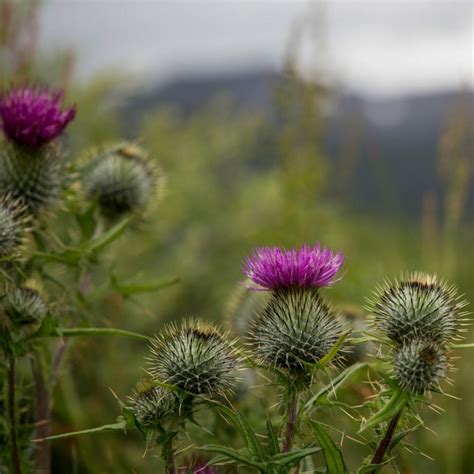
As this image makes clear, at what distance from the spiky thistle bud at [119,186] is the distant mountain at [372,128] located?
2.79 meters

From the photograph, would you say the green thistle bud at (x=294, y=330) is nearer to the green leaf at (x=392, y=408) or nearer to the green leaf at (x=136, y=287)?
the green leaf at (x=392, y=408)

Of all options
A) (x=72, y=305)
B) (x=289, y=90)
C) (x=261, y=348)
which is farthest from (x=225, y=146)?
(x=261, y=348)

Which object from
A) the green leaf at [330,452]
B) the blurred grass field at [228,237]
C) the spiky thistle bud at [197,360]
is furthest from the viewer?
the blurred grass field at [228,237]

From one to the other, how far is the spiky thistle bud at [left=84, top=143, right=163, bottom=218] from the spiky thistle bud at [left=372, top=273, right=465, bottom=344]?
2236mm

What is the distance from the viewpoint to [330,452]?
2432 mm

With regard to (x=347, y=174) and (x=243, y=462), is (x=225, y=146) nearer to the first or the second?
(x=347, y=174)

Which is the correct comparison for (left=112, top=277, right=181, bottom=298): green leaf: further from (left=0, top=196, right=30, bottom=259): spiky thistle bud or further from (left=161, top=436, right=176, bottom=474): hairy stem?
(left=161, top=436, right=176, bottom=474): hairy stem

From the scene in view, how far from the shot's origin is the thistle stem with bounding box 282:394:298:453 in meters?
2.60

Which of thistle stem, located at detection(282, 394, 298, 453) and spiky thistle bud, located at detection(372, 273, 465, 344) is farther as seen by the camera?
spiky thistle bud, located at detection(372, 273, 465, 344)

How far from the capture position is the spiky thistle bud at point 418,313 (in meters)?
2.71

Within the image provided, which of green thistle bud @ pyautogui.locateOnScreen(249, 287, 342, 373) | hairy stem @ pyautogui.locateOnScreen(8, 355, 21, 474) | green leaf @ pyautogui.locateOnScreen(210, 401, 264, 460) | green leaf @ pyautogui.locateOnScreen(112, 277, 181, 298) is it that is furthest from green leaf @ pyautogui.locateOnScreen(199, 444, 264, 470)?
green leaf @ pyautogui.locateOnScreen(112, 277, 181, 298)

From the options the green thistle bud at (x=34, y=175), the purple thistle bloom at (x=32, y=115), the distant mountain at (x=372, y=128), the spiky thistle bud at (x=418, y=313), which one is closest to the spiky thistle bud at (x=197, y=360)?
the spiky thistle bud at (x=418, y=313)

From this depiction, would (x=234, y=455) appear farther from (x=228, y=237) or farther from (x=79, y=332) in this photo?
(x=228, y=237)

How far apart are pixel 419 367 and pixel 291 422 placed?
1.63ft
